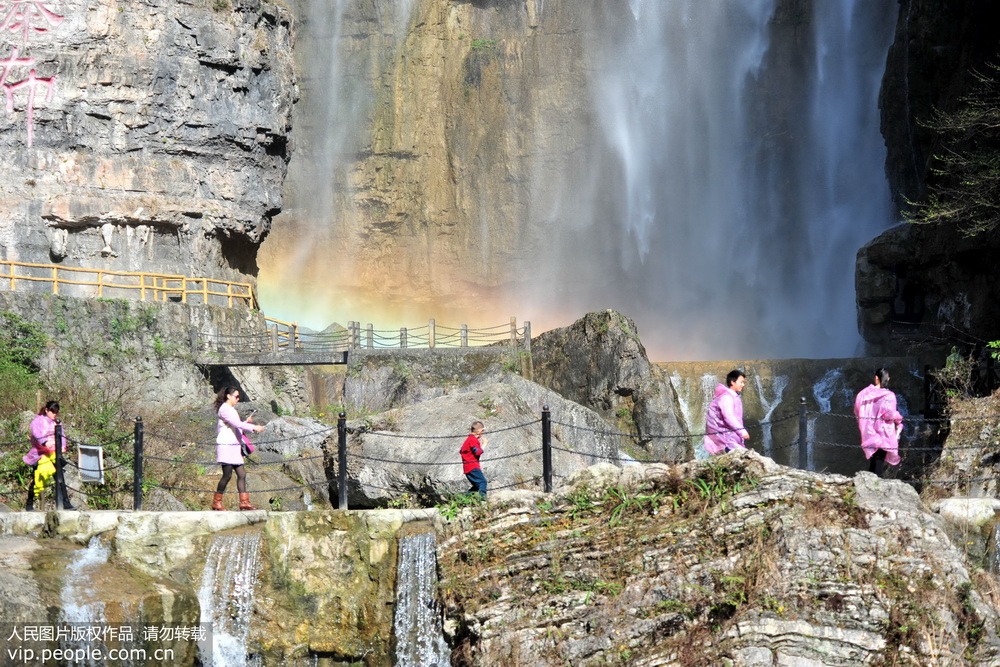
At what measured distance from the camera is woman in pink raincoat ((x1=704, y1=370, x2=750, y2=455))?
9.63m

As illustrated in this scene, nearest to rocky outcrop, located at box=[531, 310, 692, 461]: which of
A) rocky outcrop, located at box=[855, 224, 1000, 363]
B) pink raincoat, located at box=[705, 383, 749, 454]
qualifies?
rocky outcrop, located at box=[855, 224, 1000, 363]

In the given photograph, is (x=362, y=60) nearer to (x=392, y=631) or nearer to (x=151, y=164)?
(x=151, y=164)

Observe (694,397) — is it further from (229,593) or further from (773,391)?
(229,593)

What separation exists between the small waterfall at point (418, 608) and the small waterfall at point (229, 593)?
1.46m

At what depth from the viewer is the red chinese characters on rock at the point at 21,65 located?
23.4 m

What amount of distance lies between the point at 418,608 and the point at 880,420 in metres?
4.82

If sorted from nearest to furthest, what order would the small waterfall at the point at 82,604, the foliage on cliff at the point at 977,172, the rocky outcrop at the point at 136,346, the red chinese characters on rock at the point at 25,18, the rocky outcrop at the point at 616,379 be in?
the small waterfall at the point at 82,604
the foliage on cliff at the point at 977,172
the rocky outcrop at the point at 136,346
the rocky outcrop at the point at 616,379
the red chinese characters on rock at the point at 25,18

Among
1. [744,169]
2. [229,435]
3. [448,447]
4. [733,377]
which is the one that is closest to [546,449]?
[733,377]

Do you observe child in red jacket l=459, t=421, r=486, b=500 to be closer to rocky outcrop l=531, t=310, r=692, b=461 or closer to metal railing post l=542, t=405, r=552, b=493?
metal railing post l=542, t=405, r=552, b=493

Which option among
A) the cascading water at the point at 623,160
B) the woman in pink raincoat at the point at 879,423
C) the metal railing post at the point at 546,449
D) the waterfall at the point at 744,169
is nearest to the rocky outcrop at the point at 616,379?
the metal railing post at the point at 546,449

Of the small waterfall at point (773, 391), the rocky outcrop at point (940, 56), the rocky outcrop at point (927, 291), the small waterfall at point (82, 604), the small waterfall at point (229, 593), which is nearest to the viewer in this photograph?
the small waterfall at point (82, 604)

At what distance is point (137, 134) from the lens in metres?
24.2

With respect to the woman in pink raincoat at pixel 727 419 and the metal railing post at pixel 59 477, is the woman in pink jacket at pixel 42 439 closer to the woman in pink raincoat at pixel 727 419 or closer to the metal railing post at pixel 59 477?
the metal railing post at pixel 59 477

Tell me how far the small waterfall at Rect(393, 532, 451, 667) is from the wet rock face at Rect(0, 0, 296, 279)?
51.9 feet
